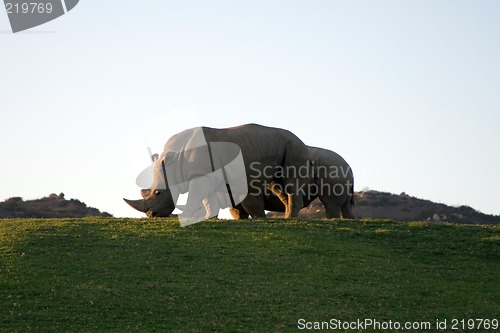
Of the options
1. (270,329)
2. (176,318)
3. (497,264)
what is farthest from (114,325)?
(497,264)

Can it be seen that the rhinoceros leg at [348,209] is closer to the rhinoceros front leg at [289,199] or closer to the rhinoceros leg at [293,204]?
the rhinoceros front leg at [289,199]

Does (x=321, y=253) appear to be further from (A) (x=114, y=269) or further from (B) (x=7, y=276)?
(B) (x=7, y=276)

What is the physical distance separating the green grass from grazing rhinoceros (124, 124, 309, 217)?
59.4 inches

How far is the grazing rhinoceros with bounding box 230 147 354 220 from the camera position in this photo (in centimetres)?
3181

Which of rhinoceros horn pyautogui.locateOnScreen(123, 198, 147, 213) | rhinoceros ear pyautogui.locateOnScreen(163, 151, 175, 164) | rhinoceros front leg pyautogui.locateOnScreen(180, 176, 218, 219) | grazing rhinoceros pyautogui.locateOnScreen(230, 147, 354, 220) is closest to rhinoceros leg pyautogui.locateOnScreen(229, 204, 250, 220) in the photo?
grazing rhinoceros pyautogui.locateOnScreen(230, 147, 354, 220)

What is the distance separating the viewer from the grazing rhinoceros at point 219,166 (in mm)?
28609

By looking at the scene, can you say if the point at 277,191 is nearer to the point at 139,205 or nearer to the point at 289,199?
the point at 289,199

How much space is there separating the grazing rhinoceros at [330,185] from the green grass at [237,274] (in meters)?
4.22

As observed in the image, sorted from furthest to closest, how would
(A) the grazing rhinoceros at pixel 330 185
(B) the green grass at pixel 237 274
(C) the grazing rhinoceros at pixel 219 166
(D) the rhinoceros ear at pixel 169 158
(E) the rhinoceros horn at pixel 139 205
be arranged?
(A) the grazing rhinoceros at pixel 330 185
(E) the rhinoceros horn at pixel 139 205
(D) the rhinoceros ear at pixel 169 158
(C) the grazing rhinoceros at pixel 219 166
(B) the green grass at pixel 237 274

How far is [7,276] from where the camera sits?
21.7 m

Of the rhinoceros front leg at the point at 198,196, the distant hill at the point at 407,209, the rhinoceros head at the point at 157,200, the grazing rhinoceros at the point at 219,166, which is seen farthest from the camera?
the distant hill at the point at 407,209

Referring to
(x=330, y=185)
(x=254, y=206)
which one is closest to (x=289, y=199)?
(x=254, y=206)

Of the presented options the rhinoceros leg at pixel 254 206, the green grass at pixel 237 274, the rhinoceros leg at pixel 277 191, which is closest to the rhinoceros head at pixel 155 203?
the green grass at pixel 237 274

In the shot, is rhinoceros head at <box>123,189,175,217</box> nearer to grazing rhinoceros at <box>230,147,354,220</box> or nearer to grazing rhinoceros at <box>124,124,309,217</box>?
grazing rhinoceros at <box>124,124,309,217</box>
